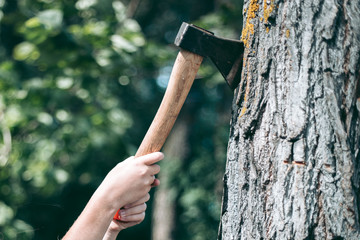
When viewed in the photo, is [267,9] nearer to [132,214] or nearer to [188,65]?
[188,65]

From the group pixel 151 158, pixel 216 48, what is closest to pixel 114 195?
pixel 151 158

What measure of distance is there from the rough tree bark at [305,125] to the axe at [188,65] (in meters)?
0.11

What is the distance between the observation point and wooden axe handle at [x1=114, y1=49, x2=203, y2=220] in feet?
4.21

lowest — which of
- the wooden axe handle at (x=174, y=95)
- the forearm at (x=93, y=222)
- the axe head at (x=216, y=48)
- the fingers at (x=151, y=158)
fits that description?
the forearm at (x=93, y=222)

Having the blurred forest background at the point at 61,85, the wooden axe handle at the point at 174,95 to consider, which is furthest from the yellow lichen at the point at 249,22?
the blurred forest background at the point at 61,85

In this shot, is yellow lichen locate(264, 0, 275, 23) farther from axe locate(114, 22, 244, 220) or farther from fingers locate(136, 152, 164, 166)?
fingers locate(136, 152, 164, 166)

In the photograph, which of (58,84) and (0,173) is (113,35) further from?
(0,173)

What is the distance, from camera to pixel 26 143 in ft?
11.9

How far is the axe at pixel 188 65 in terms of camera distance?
1.27 metres

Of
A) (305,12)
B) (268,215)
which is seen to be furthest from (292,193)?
(305,12)

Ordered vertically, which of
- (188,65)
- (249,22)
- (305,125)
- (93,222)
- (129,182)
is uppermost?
(249,22)

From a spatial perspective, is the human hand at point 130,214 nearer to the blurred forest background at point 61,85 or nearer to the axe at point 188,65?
the axe at point 188,65

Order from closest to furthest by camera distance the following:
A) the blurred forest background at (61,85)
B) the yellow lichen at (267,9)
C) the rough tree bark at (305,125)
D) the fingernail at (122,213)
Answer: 1. the rough tree bark at (305,125)
2. the yellow lichen at (267,9)
3. the fingernail at (122,213)
4. the blurred forest background at (61,85)

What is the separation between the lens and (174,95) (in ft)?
4.25
